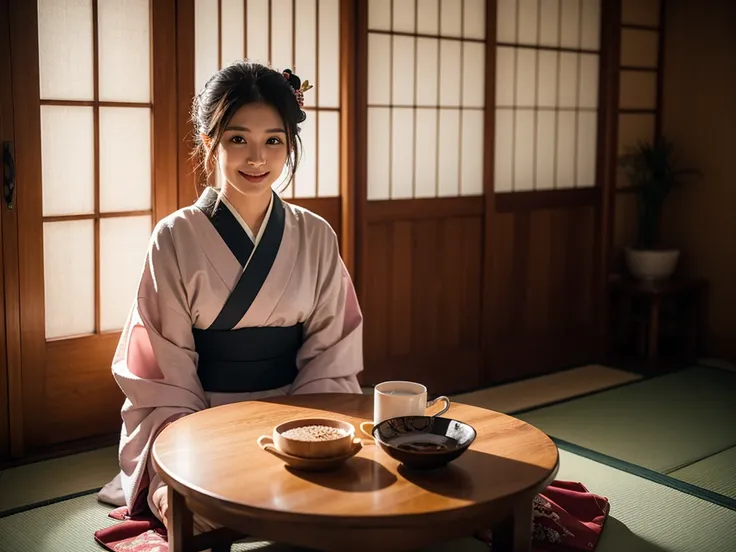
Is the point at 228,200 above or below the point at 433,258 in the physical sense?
above

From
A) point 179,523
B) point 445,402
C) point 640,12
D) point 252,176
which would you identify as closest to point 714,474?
point 445,402

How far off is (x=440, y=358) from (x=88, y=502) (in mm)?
2105

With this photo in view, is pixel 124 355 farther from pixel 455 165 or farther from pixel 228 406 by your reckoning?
pixel 455 165

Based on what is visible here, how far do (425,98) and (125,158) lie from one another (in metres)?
1.59

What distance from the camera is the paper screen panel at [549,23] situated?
4.97 metres

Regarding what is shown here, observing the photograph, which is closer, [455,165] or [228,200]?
[228,200]

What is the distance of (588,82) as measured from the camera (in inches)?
208

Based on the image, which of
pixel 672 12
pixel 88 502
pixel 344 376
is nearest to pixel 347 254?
pixel 344 376

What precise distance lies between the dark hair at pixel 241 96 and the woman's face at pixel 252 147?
0.02m

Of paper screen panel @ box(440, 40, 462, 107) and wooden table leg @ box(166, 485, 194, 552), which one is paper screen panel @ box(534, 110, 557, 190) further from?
wooden table leg @ box(166, 485, 194, 552)

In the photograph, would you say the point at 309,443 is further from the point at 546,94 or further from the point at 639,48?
the point at 639,48

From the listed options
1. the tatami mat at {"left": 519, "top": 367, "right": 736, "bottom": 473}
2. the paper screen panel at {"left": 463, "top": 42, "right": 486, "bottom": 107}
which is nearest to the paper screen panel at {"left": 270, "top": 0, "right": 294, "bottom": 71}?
the paper screen panel at {"left": 463, "top": 42, "right": 486, "bottom": 107}

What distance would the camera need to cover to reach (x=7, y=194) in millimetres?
3291

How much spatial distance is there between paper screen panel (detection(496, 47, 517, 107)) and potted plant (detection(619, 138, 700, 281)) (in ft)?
3.59
